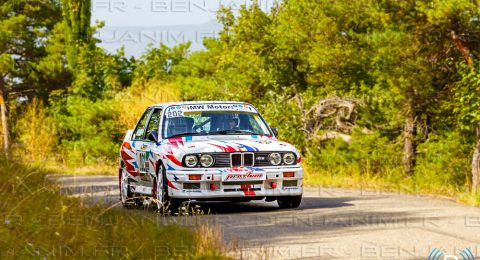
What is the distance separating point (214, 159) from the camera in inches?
530

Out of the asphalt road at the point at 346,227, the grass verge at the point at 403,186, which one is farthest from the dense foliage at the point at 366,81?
the asphalt road at the point at 346,227

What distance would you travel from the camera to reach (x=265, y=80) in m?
36.5

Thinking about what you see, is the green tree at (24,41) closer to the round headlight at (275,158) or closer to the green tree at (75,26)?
the green tree at (75,26)

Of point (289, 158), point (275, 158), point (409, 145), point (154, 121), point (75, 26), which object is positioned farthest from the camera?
point (75, 26)

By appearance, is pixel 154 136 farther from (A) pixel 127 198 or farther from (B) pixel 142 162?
(A) pixel 127 198

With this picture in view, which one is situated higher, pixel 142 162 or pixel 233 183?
pixel 142 162

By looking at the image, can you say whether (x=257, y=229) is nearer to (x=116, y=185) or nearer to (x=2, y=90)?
(x=116, y=185)

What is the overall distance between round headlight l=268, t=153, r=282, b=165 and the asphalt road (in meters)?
0.73

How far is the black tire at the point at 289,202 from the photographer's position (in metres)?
14.2

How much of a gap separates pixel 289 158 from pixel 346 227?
2534 mm

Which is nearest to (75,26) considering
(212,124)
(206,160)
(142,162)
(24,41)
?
(24,41)

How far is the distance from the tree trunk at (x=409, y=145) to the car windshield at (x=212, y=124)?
1620 centimetres

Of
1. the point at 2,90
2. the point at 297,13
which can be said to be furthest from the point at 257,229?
the point at 2,90

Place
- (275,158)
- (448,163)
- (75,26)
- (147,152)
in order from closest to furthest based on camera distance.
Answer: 1. (275,158)
2. (147,152)
3. (448,163)
4. (75,26)
